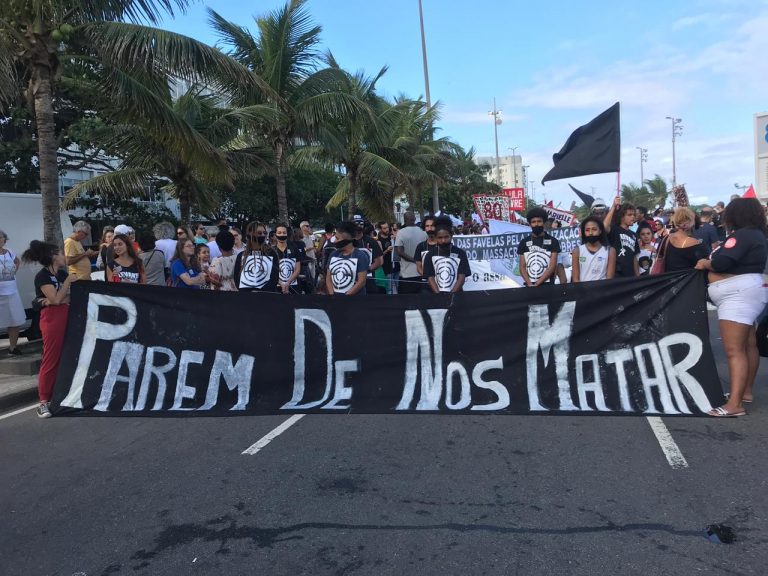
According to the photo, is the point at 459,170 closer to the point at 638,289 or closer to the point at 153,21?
the point at 153,21

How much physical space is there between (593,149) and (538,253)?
1.35 meters

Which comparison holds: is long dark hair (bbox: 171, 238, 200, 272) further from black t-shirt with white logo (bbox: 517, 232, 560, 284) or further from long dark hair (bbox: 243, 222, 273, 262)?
black t-shirt with white logo (bbox: 517, 232, 560, 284)

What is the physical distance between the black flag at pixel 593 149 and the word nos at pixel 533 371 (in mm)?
2179

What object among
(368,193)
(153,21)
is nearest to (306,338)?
(153,21)

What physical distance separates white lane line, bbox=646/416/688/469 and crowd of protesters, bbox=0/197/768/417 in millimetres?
541

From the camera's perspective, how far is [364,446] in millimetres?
4902

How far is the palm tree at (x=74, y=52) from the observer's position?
8.24 meters

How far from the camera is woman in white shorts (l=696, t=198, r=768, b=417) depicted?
5.18 metres

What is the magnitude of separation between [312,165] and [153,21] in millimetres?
12859

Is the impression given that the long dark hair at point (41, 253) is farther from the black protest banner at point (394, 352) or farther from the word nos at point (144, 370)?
the word nos at point (144, 370)

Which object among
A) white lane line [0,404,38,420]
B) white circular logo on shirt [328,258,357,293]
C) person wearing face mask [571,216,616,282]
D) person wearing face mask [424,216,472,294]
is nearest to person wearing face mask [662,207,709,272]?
person wearing face mask [571,216,616,282]

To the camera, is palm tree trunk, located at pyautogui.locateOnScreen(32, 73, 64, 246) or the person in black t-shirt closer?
the person in black t-shirt

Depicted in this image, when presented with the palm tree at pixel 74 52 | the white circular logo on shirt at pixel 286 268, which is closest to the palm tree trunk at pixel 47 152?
the palm tree at pixel 74 52

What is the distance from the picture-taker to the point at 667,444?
472 centimetres
